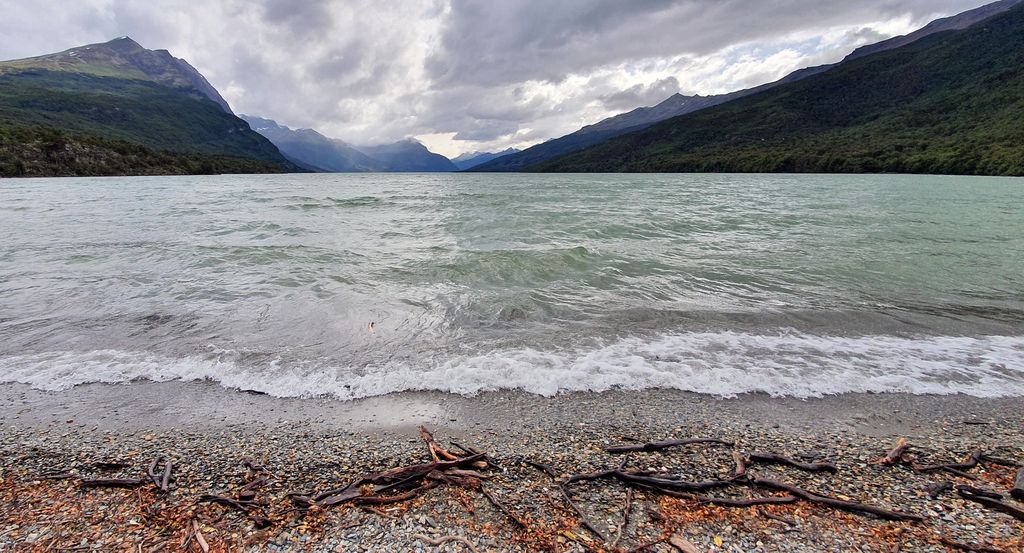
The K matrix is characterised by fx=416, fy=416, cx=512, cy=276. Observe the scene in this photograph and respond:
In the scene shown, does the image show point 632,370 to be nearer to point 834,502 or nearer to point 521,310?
point 834,502

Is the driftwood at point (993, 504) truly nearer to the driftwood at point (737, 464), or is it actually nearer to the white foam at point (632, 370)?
the driftwood at point (737, 464)

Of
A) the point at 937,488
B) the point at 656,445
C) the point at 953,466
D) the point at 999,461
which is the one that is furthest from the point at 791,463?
the point at 999,461

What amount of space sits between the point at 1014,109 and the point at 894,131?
99.9 ft

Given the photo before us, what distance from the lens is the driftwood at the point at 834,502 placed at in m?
3.80

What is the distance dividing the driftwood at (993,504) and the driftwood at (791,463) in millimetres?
1019

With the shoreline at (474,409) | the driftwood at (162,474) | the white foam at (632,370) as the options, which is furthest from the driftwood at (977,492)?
the driftwood at (162,474)

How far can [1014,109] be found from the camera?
115 metres

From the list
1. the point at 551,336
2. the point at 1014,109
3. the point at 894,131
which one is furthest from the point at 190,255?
the point at 894,131

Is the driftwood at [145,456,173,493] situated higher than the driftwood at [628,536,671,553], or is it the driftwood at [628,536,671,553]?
the driftwood at [145,456,173,493]

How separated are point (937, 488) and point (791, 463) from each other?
1.25 meters

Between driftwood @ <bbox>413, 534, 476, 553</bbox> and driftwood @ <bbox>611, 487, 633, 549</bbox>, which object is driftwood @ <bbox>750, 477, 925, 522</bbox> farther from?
driftwood @ <bbox>413, 534, 476, 553</bbox>

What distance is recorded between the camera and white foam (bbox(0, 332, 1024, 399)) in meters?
6.61

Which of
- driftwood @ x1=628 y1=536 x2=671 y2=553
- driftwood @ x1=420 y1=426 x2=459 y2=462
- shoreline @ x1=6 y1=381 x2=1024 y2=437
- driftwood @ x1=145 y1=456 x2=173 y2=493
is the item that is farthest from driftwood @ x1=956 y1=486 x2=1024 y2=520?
driftwood @ x1=145 y1=456 x2=173 y2=493

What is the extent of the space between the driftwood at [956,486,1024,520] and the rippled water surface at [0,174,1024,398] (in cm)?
236
